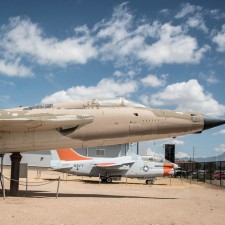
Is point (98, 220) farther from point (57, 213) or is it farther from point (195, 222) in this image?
point (195, 222)

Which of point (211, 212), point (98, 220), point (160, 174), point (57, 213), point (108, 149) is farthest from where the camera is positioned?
point (108, 149)

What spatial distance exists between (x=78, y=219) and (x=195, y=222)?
9.09ft

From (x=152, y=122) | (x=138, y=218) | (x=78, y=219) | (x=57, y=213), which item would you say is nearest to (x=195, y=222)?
(x=138, y=218)

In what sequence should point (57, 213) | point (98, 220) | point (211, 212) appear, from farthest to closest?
point (211, 212) → point (57, 213) → point (98, 220)

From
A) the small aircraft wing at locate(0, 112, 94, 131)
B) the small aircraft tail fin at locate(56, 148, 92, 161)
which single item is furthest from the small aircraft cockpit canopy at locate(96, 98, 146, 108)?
the small aircraft tail fin at locate(56, 148, 92, 161)

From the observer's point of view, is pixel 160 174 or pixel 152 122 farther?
pixel 160 174

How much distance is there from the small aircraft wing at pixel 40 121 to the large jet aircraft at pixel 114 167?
14.4m

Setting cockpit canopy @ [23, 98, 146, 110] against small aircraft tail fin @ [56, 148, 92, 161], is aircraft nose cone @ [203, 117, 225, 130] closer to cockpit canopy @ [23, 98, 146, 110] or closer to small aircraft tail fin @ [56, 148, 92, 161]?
cockpit canopy @ [23, 98, 146, 110]

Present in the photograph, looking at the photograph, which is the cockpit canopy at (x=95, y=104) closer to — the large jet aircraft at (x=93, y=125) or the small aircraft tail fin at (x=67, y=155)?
the large jet aircraft at (x=93, y=125)

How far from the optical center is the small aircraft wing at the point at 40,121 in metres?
11.7

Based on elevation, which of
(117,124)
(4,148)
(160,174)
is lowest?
(160,174)

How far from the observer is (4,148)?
12.5 m

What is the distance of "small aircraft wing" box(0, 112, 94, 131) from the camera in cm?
1172

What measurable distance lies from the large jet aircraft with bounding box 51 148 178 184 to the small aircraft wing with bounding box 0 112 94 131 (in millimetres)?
14435
